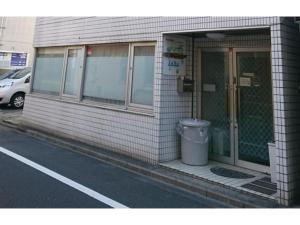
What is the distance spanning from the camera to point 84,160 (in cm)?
653

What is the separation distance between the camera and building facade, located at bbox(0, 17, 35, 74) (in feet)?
67.1

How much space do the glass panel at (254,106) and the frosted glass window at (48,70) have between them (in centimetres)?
545

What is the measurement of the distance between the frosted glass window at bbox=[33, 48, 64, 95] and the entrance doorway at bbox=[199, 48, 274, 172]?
4648 millimetres

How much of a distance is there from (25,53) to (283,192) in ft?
69.0

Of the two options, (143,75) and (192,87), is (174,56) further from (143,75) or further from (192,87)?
(143,75)

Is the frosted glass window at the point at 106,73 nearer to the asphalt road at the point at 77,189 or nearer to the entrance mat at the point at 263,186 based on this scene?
the asphalt road at the point at 77,189

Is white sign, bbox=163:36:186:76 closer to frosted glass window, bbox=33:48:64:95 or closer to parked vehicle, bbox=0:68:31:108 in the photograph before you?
frosted glass window, bbox=33:48:64:95

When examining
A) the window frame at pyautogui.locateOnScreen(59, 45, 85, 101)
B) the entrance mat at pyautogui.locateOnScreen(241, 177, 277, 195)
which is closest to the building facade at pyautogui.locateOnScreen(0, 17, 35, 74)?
the window frame at pyautogui.locateOnScreen(59, 45, 85, 101)

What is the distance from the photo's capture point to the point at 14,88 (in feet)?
43.1

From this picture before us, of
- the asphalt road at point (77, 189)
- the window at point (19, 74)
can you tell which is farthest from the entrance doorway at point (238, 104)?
the window at point (19, 74)

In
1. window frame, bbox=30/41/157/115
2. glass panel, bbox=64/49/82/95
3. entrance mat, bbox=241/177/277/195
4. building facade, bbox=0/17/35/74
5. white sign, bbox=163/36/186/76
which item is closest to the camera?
entrance mat, bbox=241/177/277/195

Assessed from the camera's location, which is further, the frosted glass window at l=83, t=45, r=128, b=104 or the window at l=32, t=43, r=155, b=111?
the frosted glass window at l=83, t=45, r=128, b=104

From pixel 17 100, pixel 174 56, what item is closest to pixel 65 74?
pixel 174 56

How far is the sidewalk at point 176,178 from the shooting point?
436 cm
